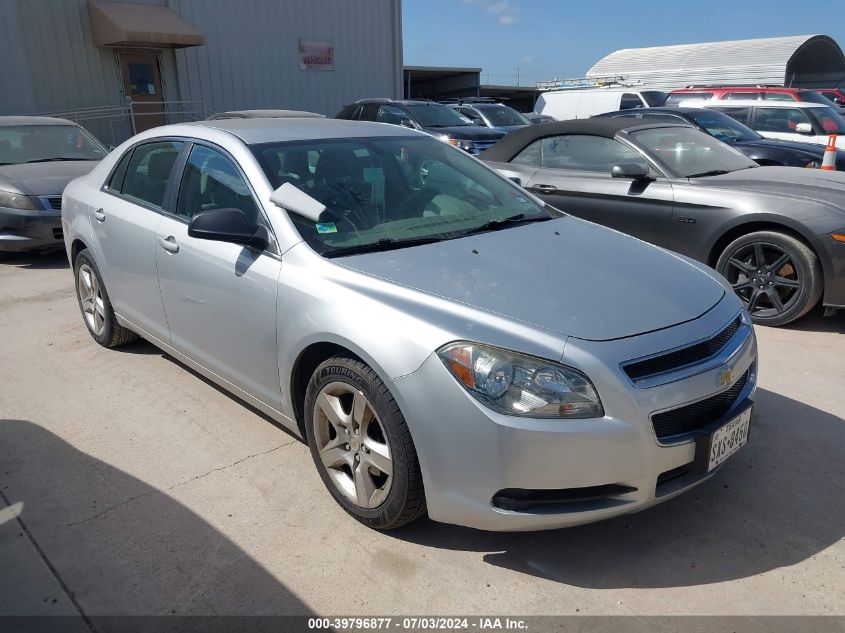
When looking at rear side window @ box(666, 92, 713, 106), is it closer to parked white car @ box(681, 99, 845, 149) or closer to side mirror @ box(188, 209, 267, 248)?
parked white car @ box(681, 99, 845, 149)

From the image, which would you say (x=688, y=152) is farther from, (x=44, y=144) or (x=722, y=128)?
(x=44, y=144)

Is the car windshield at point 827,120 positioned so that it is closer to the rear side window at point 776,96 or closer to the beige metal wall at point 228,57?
the rear side window at point 776,96

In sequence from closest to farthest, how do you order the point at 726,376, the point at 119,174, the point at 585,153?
1. the point at 726,376
2. the point at 119,174
3. the point at 585,153

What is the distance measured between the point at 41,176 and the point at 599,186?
6.02 meters

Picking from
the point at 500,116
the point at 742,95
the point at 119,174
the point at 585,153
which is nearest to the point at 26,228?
the point at 119,174

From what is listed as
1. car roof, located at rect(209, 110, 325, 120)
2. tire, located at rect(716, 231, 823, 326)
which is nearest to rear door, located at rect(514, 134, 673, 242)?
tire, located at rect(716, 231, 823, 326)

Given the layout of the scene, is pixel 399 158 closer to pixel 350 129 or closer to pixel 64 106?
pixel 350 129

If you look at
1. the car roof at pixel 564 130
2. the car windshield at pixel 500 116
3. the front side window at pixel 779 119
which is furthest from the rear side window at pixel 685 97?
the car roof at pixel 564 130

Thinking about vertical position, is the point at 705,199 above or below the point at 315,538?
above

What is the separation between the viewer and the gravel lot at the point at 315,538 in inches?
96.7

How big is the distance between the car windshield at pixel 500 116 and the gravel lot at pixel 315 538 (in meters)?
12.2

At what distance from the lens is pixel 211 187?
3547 millimetres

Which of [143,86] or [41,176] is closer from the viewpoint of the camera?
[41,176]

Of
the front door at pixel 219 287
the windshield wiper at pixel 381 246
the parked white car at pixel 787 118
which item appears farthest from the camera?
the parked white car at pixel 787 118
